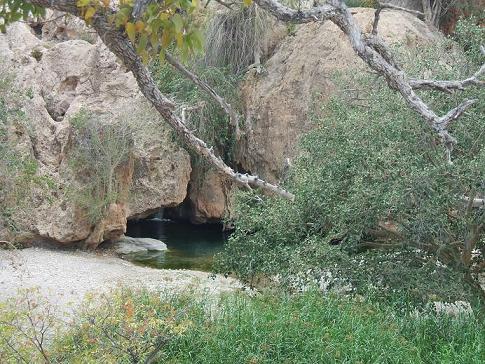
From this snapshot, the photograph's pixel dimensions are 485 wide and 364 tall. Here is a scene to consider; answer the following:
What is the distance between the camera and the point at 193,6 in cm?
256

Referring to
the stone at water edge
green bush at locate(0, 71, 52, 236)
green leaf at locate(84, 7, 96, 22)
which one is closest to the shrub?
the stone at water edge

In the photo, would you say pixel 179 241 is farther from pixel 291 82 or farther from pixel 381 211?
pixel 381 211

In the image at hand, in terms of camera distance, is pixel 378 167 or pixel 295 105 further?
pixel 295 105

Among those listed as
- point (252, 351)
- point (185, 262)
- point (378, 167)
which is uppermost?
point (378, 167)

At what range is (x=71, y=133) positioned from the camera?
44.2 ft

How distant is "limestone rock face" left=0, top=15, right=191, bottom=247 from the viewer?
525 inches

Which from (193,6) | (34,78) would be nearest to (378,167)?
(193,6)

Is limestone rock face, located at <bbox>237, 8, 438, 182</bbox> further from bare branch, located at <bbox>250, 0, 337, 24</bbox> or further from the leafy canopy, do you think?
the leafy canopy

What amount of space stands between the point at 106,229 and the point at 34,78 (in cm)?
342

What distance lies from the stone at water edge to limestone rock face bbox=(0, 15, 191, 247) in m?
0.32

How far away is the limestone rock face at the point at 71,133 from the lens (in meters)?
13.3

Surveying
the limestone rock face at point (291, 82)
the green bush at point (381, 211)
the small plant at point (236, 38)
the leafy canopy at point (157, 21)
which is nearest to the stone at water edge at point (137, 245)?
the limestone rock face at point (291, 82)

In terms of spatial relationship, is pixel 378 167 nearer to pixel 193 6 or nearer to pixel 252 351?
pixel 252 351

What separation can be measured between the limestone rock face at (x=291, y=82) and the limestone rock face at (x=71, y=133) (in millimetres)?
1726
